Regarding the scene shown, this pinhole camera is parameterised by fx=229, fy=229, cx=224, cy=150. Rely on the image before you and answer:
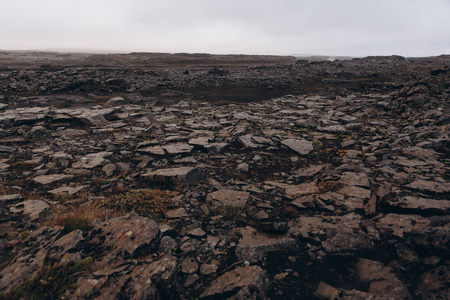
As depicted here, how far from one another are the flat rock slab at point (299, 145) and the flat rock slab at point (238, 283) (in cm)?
500

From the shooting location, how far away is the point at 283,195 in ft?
16.5

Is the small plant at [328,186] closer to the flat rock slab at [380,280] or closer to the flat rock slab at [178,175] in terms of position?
the flat rock slab at [380,280]

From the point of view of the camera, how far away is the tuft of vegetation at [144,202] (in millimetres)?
4328

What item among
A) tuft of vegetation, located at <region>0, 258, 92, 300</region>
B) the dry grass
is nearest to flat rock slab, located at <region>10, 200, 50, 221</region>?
the dry grass

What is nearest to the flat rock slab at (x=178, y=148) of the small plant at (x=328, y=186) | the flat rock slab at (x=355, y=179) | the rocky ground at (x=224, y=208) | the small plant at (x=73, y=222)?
the rocky ground at (x=224, y=208)

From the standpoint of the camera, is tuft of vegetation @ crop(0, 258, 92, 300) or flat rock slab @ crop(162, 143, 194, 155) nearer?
tuft of vegetation @ crop(0, 258, 92, 300)

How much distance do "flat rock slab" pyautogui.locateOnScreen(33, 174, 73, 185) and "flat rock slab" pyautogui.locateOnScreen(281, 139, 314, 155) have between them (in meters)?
6.39

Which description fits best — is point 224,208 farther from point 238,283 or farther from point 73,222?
point 73,222

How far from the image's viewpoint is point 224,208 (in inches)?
176

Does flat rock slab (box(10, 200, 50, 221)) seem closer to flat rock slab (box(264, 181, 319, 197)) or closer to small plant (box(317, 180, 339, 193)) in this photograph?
flat rock slab (box(264, 181, 319, 197))

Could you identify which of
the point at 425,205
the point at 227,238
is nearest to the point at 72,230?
the point at 227,238

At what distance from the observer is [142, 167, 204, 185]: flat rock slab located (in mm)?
5402

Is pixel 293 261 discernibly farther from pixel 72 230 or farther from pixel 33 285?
pixel 72 230

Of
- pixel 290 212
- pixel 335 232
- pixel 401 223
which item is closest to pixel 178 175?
pixel 290 212
